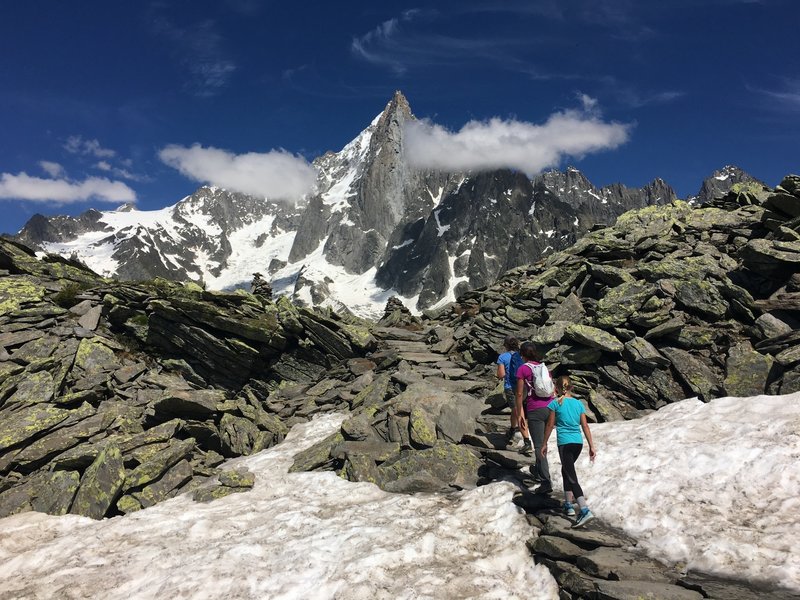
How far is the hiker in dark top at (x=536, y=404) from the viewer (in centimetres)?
1114

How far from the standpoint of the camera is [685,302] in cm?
1805

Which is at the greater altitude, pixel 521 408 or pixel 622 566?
pixel 521 408

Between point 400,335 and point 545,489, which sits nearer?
point 545,489

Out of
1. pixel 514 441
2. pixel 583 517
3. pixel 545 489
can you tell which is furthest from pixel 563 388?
pixel 514 441

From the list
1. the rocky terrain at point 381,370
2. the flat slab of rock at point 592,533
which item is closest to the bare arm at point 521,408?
the rocky terrain at point 381,370

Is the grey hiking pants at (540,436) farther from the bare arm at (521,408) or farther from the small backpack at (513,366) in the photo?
the small backpack at (513,366)

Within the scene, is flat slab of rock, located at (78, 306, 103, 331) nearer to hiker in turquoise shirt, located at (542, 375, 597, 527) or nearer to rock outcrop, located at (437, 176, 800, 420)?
rock outcrop, located at (437, 176, 800, 420)

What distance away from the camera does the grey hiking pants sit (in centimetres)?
1111

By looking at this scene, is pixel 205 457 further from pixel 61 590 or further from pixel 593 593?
pixel 593 593

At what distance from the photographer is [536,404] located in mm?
11383

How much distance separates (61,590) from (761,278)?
84.0 ft

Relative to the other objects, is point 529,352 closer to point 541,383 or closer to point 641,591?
point 541,383

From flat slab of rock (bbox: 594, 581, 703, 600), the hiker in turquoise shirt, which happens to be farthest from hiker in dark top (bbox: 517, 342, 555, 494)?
flat slab of rock (bbox: 594, 581, 703, 600)

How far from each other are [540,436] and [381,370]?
13.2 m
